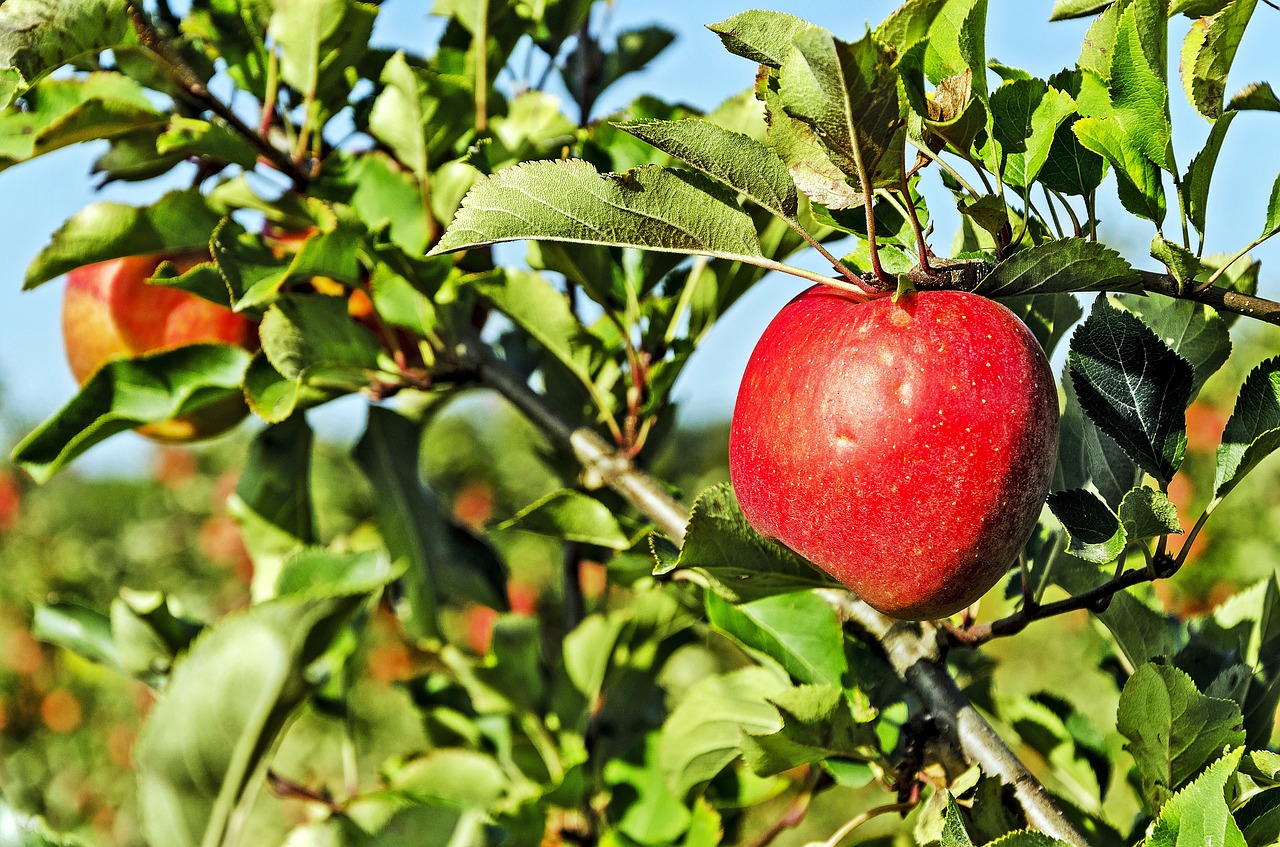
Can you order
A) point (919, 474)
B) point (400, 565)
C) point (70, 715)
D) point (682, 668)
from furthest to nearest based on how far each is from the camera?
point (70, 715) → point (682, 668) → point (400, 565) → point (919, 474)

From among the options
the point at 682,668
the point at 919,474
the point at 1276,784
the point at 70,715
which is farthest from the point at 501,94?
the point at 70,715

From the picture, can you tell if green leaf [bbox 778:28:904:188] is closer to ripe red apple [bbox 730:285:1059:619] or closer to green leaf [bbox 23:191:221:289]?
ripe red apple [bbox 730:285:1059:619]

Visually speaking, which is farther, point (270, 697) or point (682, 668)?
point (682, 668)

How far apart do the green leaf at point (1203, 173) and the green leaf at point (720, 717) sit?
1.39 ft

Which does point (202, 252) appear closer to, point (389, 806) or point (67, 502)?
point (389, 806)

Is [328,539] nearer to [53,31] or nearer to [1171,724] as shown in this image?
[53,31]

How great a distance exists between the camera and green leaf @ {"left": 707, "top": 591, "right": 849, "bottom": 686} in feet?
2.31

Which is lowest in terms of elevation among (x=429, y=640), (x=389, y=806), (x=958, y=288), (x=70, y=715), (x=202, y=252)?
(x=70, y=715)

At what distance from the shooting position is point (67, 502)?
4.54 meters

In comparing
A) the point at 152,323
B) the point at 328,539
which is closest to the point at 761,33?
the point at 152,323

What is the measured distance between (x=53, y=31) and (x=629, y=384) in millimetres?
527

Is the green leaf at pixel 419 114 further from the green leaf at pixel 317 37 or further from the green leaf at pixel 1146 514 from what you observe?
the green leaf at pixel 1146 514

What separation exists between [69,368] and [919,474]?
3.17 feet

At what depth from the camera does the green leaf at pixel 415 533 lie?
3.34 ft
